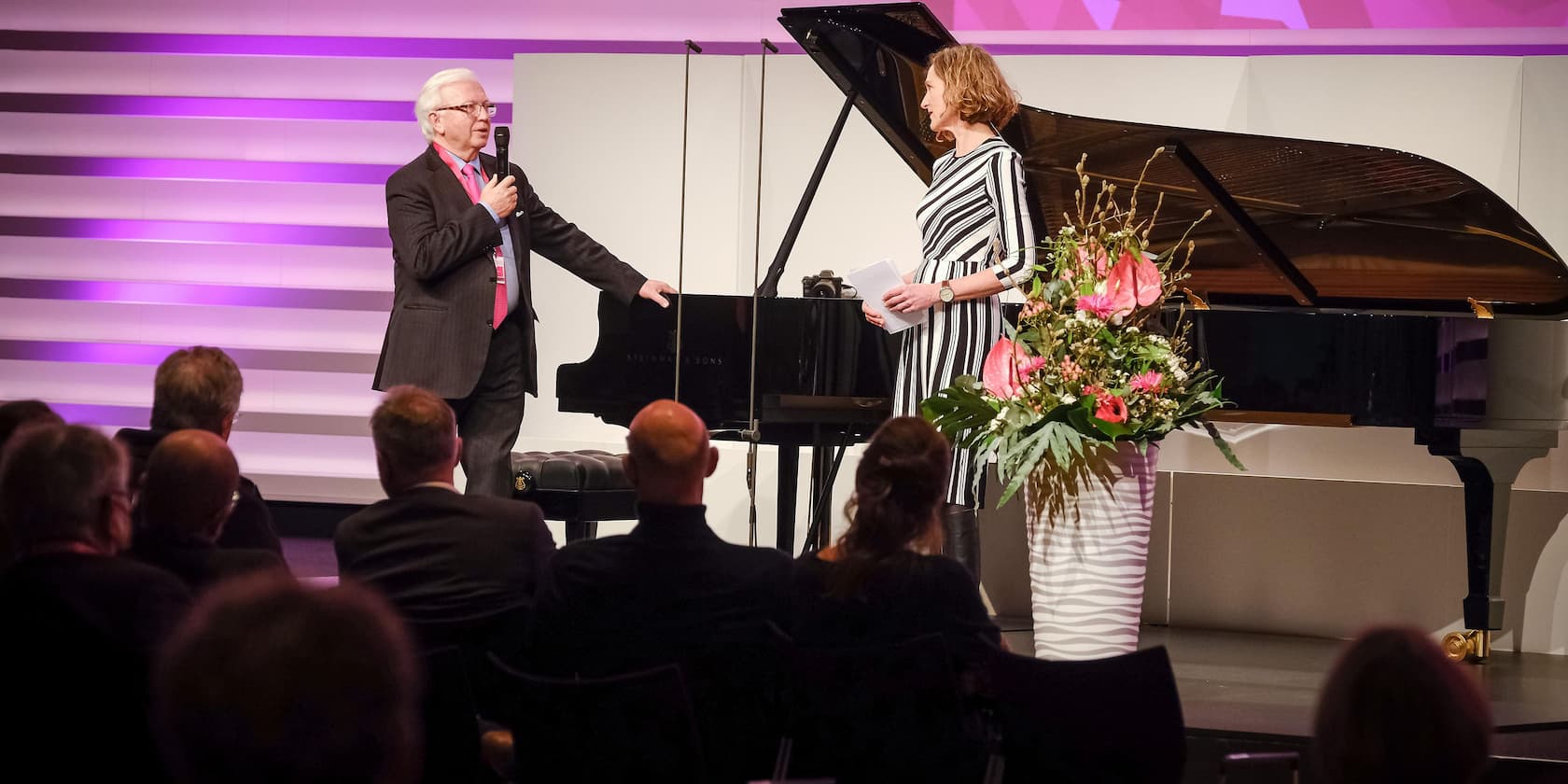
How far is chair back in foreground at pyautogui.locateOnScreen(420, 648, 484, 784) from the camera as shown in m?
2.18

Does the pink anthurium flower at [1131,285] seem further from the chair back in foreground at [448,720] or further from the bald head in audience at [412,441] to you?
the chair back in foreground at [448,720]

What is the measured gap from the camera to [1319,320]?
441cm

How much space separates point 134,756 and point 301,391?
5416mm

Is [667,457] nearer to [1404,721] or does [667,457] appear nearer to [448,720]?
[448,720]

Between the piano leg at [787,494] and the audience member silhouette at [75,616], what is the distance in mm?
2739

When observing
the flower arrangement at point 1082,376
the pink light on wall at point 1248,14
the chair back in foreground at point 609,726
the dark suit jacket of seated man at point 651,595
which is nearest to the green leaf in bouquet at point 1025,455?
the flower arrangement at point 1082,376

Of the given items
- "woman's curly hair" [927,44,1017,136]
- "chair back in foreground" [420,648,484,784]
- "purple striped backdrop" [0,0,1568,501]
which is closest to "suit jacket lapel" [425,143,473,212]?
"woman's curly hair" [927,44,1017,136]

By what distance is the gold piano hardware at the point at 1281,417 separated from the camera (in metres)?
4.45

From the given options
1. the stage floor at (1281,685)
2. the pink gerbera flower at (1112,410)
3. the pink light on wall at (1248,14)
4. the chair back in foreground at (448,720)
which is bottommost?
the stage floor at (1281,685)

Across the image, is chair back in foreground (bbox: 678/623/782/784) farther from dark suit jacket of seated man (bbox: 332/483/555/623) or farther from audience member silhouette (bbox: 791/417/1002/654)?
dark suit jacket of seated man (bbox: 332/483/555/623)

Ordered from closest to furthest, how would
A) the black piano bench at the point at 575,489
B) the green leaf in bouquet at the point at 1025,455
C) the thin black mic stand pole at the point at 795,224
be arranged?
the green leaf in bouquet at the point at 1025,455, the thin black mic stand pole at the point at 795,224, the black piano bench at the point at 575,489

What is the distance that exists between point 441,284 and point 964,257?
1573 mm

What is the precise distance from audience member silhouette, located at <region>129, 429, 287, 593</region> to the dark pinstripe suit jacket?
1.71 metres

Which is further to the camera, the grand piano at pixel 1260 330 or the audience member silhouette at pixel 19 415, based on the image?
the grand piano at pixel 1260 330
